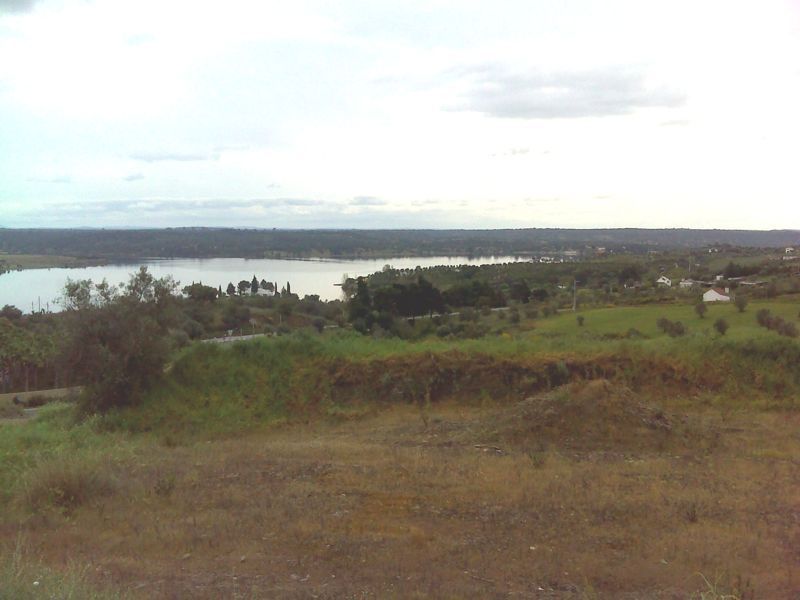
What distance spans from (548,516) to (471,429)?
413 cm

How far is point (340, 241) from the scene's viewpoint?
120 metres

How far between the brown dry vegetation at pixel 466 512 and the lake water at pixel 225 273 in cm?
3893

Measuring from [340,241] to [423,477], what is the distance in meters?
113

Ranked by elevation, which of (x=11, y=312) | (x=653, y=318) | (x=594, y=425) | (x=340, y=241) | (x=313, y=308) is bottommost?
(x=11, y=312)

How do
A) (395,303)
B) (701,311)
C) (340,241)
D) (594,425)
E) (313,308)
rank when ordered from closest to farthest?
1. (594,425)
2. (701,311)
3. (395,303)
4. (313,308)
5. (340,241)

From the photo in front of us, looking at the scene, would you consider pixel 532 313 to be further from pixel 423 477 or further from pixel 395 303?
pixel 423 477

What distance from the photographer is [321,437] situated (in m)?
12.1

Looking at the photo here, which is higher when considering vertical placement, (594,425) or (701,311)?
(701,311)

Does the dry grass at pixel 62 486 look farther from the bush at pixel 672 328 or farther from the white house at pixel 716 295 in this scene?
the white house at pixel 716 295

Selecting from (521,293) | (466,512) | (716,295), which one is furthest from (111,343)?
(521,293)

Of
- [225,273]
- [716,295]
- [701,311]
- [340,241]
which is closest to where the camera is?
[701,311]

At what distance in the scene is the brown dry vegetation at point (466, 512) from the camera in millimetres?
5699

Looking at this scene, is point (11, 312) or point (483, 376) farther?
point (11, 312)

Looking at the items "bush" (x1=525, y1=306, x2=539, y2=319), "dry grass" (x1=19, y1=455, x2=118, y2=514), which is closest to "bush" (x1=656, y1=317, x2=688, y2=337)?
"bush" (x1=525, y1=306, x2=539, y2=319)
